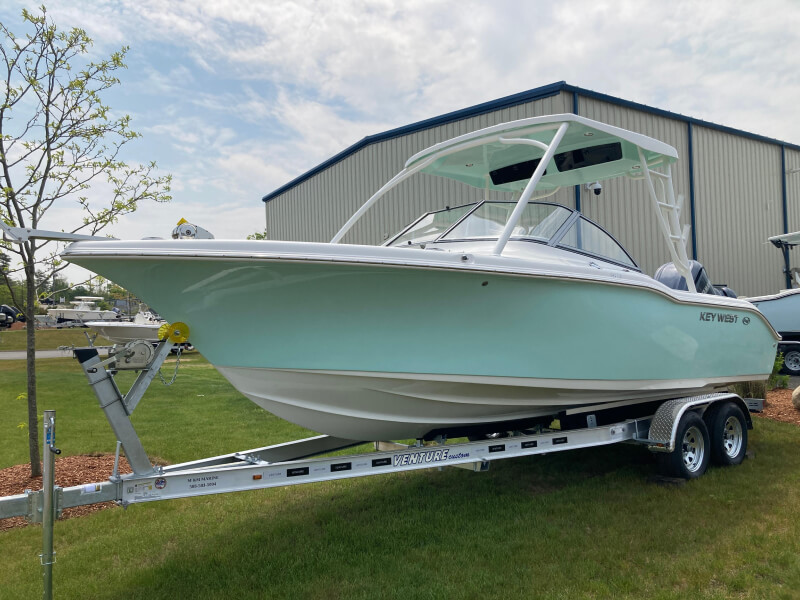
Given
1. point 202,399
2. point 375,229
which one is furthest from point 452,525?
point 375,229

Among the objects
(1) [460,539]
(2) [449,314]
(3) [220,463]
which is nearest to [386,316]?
(2) [449,314]

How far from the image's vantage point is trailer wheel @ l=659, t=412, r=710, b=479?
4.70 m

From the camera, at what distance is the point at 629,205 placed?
10.4m

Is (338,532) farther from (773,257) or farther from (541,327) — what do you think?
(773,257)

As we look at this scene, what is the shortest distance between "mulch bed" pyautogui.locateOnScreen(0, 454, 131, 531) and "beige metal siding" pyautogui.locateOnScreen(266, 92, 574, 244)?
17.8ft

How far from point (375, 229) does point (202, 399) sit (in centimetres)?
496

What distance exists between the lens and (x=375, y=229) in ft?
41.2

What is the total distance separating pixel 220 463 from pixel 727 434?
14.7 feet

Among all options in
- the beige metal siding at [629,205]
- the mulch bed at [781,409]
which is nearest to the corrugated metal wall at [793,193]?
the beige metal siding at [629,205]

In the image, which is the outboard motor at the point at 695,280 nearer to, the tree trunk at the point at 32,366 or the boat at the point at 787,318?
the tree trunk at the point at 32,366

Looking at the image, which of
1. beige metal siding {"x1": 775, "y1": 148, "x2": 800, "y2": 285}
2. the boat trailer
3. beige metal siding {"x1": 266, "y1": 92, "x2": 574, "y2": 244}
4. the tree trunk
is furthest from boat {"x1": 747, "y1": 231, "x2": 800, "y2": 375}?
the tree trunk

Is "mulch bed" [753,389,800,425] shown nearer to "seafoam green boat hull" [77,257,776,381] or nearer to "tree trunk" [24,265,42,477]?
"seafoam green boat hull" [77,257,776,381]

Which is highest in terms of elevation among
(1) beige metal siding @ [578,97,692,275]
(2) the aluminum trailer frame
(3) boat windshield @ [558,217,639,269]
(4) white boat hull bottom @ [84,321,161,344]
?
(1) beige metal siding @ [578,97,692,275]

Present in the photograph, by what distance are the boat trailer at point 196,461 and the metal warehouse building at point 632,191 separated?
633 cm
